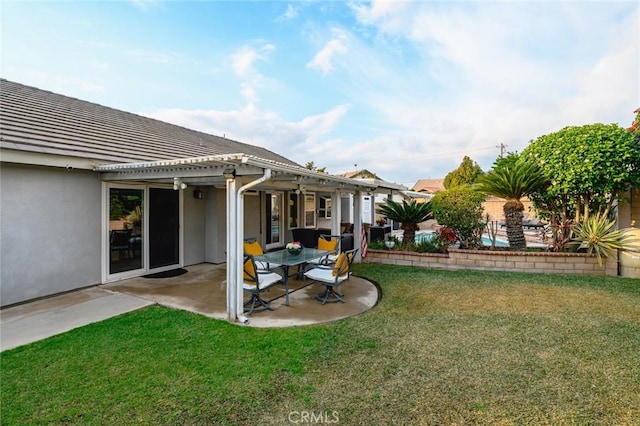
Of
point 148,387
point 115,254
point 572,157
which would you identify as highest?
point 572,157

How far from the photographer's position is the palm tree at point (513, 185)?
359 inches

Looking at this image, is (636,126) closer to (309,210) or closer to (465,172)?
(309,210)

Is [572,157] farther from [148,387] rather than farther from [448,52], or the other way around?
[148,387]

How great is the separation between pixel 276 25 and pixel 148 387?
42.0ft

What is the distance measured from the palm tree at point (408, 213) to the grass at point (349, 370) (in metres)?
5.41

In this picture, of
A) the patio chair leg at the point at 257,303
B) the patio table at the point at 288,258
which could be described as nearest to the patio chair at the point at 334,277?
the patio table at the point at 288,258

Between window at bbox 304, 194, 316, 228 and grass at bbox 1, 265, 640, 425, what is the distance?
1014 centimetres

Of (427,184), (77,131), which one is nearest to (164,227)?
(77,131)

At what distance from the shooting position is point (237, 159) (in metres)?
4.85

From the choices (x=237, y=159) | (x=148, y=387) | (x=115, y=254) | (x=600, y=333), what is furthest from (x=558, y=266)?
(x=115, y=254)

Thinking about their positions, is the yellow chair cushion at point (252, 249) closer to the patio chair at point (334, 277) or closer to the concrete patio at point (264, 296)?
the concrete patio at point (264, 296)

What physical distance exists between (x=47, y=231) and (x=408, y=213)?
1013 centimetres

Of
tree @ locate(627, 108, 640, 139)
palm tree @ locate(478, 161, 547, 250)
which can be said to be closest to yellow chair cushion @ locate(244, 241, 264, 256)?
palm tree @ locate(478, 161, 547, 250)

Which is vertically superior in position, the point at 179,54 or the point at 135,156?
the point at 179,54
